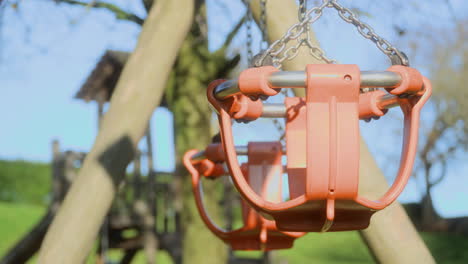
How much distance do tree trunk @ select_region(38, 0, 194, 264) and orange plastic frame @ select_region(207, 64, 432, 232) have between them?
3.55 feet

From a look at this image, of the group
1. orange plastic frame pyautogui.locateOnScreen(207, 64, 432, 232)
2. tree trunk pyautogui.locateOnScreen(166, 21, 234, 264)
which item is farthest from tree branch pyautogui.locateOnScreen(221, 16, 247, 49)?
orange plastic frame pyautogui.locateOnScreen(207, 64, 432, 232)

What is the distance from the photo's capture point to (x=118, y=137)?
2531mm

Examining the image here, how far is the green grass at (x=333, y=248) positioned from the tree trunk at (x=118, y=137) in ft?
25.9

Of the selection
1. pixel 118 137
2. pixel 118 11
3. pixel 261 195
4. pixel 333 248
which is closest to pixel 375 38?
pixel 261 195

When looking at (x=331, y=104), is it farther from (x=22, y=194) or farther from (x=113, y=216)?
(x=22, y=194)

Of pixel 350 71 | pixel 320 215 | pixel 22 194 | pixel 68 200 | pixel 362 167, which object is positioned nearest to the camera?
pixel 350 71

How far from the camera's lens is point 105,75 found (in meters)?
8.34

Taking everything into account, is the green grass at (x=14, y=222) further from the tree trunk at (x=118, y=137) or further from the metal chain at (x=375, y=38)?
the metal chain at (x=375, y=38)

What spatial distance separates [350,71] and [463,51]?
40.4 feet

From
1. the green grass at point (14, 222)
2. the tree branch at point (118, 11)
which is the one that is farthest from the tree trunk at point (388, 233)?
the green grass at point (14, 222)

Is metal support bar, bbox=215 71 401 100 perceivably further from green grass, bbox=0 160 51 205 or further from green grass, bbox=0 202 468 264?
green grass, bbox=0 160 51 205

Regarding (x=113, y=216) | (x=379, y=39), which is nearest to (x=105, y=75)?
(x=113, y=216)

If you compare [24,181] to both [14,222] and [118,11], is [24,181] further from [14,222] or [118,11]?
[118,11]

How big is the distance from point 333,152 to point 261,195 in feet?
3.00
